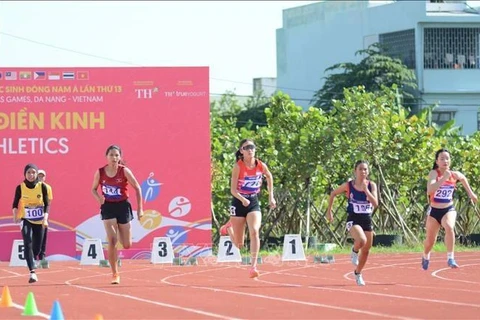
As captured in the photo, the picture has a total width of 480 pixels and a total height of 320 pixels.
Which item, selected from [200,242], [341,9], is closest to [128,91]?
[200,242]

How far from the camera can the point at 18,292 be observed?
16438mm

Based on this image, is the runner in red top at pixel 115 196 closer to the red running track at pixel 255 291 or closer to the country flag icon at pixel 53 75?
the red running track at pixel 255 291

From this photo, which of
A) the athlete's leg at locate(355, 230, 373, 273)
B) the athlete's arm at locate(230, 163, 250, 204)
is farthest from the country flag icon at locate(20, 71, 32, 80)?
the athlete's leg at locate(355, 230, 373, 273)

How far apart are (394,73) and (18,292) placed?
159ft

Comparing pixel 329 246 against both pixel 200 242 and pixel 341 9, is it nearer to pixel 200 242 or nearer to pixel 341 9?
pixel 200 242

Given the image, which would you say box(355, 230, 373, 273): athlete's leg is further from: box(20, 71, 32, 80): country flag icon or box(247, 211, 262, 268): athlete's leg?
box(20, 71, 32, 80): country flag icon

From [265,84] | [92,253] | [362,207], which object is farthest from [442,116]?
[362,207]

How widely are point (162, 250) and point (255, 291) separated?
949cm

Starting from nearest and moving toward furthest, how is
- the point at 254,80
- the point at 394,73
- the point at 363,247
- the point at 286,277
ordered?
the point at 363,247
the point at 286,277
the point at 394,73
the point at 254,80

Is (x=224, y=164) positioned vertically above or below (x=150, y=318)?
above

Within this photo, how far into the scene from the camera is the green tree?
2485 inches

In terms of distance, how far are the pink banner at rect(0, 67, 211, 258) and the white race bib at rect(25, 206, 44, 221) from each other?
732cm

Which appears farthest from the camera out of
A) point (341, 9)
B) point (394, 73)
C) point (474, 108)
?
point (341, 9)

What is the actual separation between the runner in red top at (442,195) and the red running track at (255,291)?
691 mm
